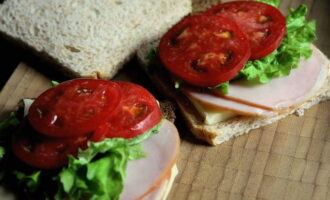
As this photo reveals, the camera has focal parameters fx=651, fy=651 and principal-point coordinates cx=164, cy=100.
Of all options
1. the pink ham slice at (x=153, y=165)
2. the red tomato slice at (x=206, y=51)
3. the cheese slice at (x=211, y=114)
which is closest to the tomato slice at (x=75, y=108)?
the pink ham slice at (x=153, y=165)

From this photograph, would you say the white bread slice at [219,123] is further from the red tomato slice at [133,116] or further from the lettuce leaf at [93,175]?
the lettuce leaf at [93,175]

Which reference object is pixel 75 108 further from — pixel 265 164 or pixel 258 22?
pixel 258 22

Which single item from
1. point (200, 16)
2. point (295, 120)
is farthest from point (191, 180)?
point (200, 16)

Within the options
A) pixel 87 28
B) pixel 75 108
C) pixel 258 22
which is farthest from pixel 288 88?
pixel 87 28

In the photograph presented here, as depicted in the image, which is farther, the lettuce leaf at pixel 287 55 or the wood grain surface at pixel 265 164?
the lettuce leaf at pixel 287 55

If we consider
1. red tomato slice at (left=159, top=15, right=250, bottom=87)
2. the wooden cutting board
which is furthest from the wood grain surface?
red tomato slice at (left=159, top=15, right=250, bottom=87)

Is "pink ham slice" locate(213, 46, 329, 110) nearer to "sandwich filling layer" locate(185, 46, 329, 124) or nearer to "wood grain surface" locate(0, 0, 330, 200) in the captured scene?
"sandwich filling layer" locate(185, 46, 329, 124)
